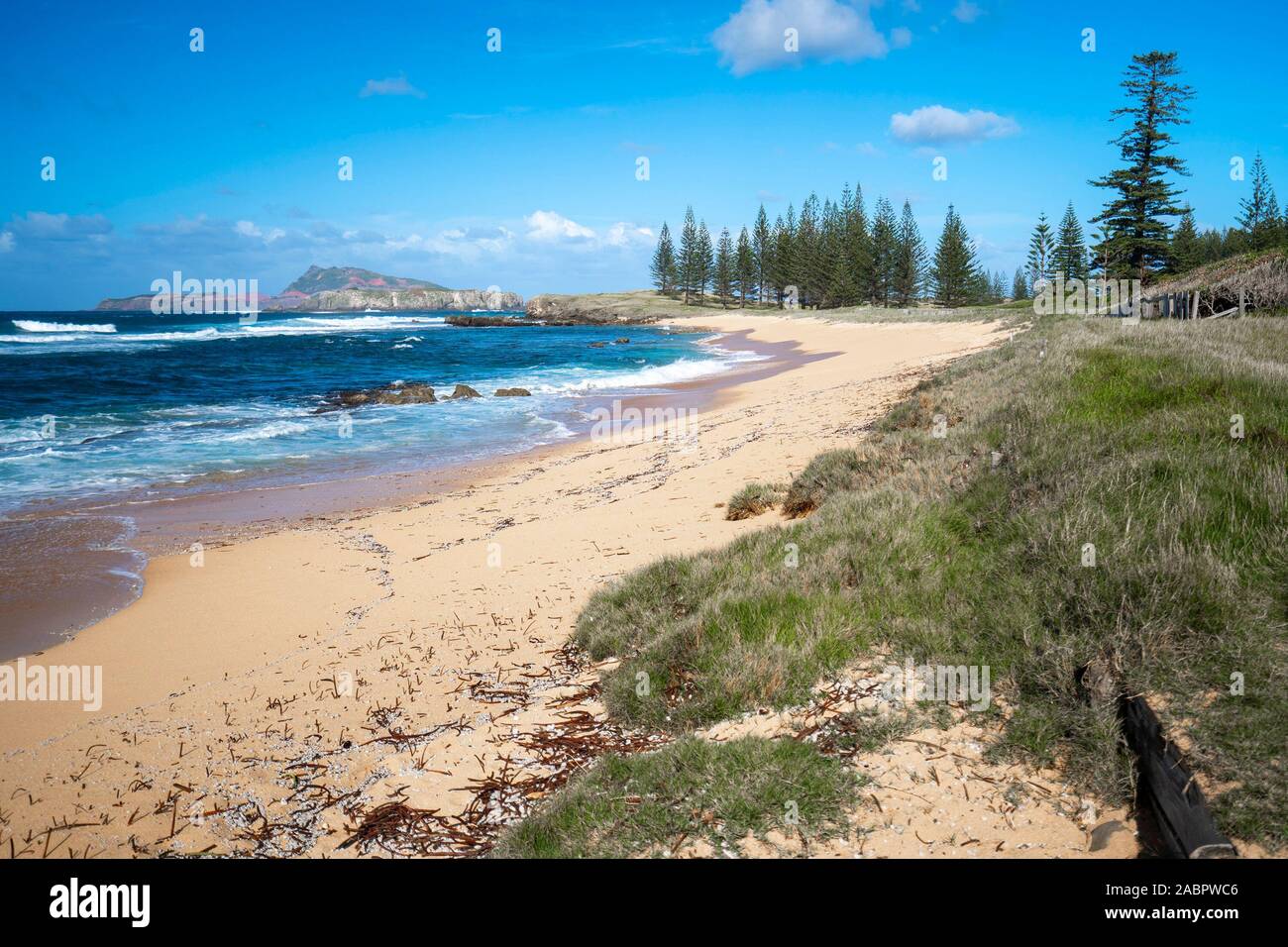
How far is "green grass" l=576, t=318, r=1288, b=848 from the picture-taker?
10.4 feet

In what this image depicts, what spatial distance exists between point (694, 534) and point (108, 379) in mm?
36541

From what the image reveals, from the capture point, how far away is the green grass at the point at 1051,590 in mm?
3164

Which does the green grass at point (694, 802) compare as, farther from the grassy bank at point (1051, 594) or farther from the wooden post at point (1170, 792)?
the wooden post at point (1170, 792)

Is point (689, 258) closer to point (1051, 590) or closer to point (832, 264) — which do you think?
point (832, 264)

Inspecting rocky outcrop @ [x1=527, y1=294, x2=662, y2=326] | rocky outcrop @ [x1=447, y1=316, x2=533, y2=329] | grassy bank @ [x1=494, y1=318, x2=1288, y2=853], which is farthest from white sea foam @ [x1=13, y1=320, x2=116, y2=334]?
grassy bank @ [x1=494, y1=318, x2=1288, y2=853]

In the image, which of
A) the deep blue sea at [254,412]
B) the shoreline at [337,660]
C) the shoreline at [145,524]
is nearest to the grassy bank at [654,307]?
the deep blue sea at [254,412]

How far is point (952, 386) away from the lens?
12.8 meters

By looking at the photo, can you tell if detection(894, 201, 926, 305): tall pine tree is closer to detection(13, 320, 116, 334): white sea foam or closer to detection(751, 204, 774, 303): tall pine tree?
detection(751, 204, 774, 303): tall pine tree

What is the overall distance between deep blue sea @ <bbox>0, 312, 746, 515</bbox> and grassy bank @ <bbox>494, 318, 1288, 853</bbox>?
1180cm

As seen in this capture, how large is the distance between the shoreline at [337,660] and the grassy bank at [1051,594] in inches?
42.2

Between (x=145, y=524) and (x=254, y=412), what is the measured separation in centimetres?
1506

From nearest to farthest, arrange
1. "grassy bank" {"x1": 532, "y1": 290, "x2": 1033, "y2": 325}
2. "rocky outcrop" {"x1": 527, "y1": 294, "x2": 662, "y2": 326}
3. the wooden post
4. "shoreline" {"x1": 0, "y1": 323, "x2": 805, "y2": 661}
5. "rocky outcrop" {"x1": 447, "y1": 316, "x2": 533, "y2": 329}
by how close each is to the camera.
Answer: the wooden post
"shoreline" {"x1": 0, "y1": 323, "x2": 805, "y2": 661}
"grassy bank" {"x1": 532, "y1": 290, "x2": 1033, "y2": 325}
"rocky outcrop" {"x1": 447, "y1": 316, "x2": 533, "y2": 329}
"rocky outcrop" {"x1": 527, "y1": 294, "x2": 662, "y2": 326}

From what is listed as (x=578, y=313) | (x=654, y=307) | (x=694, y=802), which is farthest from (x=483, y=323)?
(x=694, y=802)
